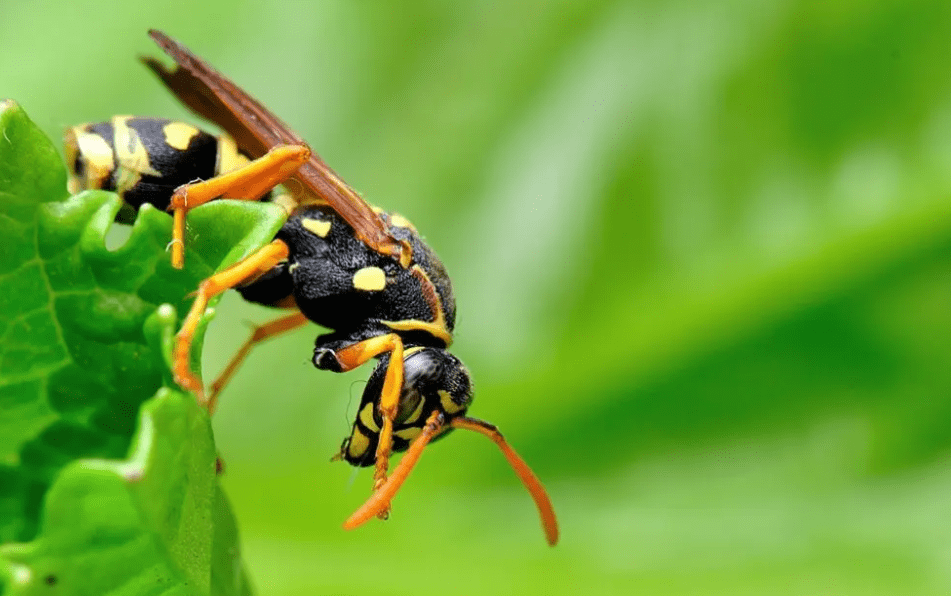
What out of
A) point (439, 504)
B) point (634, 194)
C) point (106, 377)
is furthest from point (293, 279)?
point (634, 194)

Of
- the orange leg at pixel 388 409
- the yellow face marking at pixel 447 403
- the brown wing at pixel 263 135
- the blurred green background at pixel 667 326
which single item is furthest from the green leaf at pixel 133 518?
the blurred green background at pixel 667 326

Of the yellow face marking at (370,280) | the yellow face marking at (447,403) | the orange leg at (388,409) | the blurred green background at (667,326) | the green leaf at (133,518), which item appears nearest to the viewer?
the green leaf at (133,518)

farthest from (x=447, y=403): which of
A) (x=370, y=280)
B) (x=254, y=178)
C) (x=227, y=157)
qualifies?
(x=227, y=157)

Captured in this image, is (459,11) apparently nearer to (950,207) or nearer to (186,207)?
(950,207)

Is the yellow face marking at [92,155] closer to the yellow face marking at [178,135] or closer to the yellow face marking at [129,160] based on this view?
the yellow face marking at [129,160]

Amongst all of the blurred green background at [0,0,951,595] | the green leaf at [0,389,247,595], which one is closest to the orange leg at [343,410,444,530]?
the green leaf at [0,389,247,595]

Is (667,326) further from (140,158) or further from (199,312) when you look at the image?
(199,312)
